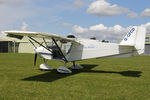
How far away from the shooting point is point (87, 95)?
540 centimetres

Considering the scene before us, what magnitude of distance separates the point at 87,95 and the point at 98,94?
1.22 feet

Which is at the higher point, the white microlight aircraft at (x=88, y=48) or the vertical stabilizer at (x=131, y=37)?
the vertical stabilizer at (x=131, y=37)

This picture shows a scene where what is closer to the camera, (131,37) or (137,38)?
(137,38)

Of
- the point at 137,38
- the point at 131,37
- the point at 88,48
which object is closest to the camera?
the point at 137,38

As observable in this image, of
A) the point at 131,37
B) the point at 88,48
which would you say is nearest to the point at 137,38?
the point at 131,37

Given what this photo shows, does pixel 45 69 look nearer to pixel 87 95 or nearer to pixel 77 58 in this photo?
pixel 77 58

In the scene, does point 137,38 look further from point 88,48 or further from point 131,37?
point 88,48

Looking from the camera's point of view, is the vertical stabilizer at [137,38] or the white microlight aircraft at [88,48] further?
the white microlight aircraft at [88,48]

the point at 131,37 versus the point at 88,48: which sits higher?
the point at 131,37

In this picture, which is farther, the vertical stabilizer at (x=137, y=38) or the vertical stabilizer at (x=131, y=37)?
the vertical stabilizer at (x=131, y=37)

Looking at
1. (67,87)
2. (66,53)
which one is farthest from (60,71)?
(67,87)

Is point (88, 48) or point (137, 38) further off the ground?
point (137, 38)

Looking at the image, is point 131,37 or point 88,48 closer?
point 131,37

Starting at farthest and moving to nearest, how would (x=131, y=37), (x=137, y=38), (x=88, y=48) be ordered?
(x=88, y=48) < (x=131, y=37) < (x=137, y=38)
